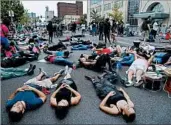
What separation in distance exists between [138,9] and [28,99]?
43.9 meters

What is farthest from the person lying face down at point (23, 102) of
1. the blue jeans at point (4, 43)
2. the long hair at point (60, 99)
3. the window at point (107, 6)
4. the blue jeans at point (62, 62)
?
the window at point (107, 6)

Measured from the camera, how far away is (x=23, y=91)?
427cm

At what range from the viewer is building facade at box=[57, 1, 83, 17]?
127m

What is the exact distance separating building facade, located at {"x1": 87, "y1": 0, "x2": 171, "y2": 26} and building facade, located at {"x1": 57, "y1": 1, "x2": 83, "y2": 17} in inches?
2234

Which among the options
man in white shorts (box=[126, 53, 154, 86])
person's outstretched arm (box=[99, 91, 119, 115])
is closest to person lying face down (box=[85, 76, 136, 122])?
person's outstretched arm (box=[99, 91, 119, 115])

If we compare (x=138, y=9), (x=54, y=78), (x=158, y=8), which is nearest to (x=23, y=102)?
(x=54, y=78)

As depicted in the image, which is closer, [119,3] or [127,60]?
[127,60]

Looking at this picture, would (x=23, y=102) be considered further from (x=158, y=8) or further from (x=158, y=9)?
(x=158, y=8)

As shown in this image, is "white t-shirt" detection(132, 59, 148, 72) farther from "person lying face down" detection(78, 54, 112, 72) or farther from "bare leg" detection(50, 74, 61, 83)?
"bare leg" detection(50, 74, 61, 83)

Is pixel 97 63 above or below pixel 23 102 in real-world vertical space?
above

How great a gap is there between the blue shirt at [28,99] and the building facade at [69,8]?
403 ft

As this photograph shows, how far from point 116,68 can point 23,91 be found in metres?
4.13

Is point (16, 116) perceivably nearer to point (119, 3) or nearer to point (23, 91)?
point (23, 91)

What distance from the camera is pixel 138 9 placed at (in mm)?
44812
